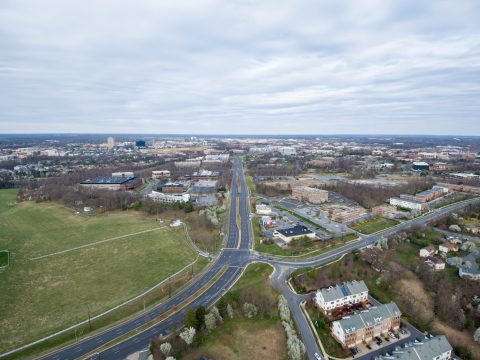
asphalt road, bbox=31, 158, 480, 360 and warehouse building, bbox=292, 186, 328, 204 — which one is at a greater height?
warehouse building, bbox=292, 186, 328, 204

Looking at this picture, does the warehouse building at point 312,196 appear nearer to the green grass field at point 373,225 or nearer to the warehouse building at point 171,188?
the green grass field at point 373,225

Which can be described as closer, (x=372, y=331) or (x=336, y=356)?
(x=336, y=356)

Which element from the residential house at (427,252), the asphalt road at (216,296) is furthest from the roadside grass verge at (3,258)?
the residential house at (427,252)

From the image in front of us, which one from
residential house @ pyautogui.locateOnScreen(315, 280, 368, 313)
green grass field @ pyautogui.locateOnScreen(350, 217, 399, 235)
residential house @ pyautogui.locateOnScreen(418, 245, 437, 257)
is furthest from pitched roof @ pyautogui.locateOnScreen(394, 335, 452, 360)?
green grass field @ pyautogui.locateOnScreen(350, 217, 399, 235)

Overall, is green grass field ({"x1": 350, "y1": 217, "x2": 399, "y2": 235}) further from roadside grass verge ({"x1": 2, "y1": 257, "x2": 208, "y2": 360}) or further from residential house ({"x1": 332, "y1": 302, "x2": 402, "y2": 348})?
roadside grass verge ({"x1": 2, "y1": 257, "x2": 208, "y2": 360})

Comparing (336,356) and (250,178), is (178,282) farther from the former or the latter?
(250,178)

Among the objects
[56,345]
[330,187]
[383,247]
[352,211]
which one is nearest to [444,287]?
[383,247]
